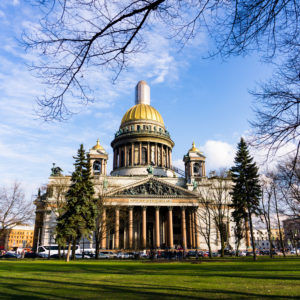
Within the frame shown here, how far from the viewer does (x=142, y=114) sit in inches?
2837

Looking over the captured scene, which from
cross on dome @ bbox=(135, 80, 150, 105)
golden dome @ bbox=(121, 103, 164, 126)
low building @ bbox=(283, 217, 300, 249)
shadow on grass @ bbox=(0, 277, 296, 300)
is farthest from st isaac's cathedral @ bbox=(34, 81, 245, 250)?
shadow on grass @ bbox=(0, 277, 296, 300)

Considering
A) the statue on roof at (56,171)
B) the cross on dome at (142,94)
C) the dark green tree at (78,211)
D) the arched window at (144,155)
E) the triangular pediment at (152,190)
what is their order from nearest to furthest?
1. the dark green tree at (78,211)
2. the triangular pediment at (152,190)
3. the statue on roof at (56,171)
4. the arched window at (144,155)
5. the cross on dome at (142,94)

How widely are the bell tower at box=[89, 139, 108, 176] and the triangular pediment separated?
9.73m

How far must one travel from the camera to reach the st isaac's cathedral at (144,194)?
48219mm

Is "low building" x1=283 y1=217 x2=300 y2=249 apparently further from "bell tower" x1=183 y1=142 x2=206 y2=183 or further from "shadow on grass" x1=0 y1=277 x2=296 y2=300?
"shadow on grass" x1=0 y1=277 x2=296 y2=300

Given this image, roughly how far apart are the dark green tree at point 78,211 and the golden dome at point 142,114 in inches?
1461

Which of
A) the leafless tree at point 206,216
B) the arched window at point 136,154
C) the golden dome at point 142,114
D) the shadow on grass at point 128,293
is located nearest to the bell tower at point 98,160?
the arched window at point 136,154

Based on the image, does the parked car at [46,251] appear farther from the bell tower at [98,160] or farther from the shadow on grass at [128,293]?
the shadow on grass at [128,293]

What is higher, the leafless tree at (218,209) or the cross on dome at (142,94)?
the cross on dome at (142,94)

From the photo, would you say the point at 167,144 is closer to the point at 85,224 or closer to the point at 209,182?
the point at 209,182

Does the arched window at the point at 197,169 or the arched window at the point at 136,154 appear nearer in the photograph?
the arched window at the point at 197,169

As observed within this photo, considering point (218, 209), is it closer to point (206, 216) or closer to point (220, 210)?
point (220, 210)

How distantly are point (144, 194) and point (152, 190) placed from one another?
1839 mm

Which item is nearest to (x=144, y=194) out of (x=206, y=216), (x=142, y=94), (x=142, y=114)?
(x=206, y=216)
